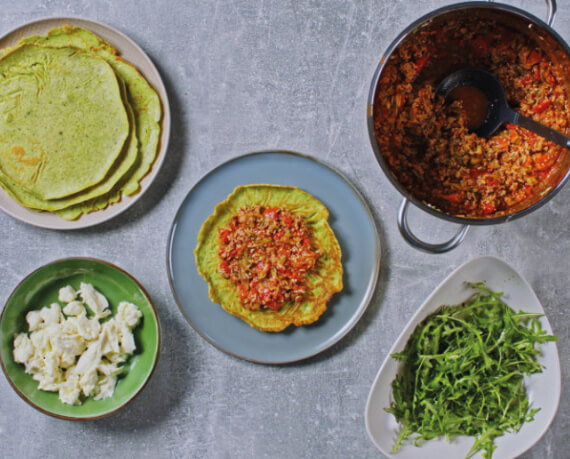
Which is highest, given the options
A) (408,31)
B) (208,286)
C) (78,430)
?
(408,31)

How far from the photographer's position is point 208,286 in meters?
2.03

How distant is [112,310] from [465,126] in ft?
5.01

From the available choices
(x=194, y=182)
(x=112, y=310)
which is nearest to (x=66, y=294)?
(x=112, y=310)

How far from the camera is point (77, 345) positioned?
2.00m

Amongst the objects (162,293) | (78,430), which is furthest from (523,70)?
(78,430)

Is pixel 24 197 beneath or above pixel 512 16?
beneath

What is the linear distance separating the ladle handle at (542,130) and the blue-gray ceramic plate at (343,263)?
24.6 inches

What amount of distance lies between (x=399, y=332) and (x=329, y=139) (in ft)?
2.77

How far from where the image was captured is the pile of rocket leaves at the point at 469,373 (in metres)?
2.00

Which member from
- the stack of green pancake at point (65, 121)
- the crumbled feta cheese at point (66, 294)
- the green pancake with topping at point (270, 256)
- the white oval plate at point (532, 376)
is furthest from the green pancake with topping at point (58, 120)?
the white oval plate at point (532, 376)

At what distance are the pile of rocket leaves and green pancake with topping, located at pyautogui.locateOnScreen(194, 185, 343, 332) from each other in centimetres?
44

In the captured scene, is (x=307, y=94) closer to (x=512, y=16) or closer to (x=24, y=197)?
(x=512, y=16)

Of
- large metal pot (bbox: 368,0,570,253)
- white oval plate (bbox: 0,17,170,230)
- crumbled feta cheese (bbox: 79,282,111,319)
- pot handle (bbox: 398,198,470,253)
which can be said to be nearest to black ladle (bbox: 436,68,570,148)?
large metal pot (bbox: 368,0,570,253)

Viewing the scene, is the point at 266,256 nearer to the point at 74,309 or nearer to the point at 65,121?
the point at 74,309
